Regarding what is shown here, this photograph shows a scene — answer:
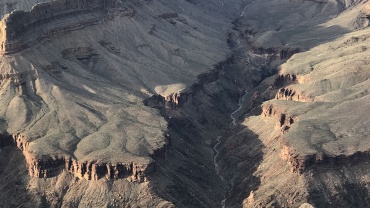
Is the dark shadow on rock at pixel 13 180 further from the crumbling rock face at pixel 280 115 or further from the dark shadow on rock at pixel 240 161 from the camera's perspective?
the crumbling rock face at pixel 280 115

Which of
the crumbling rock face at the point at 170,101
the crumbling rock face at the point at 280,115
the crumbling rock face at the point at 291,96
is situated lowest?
the crumbling rock face at the point at 280,115

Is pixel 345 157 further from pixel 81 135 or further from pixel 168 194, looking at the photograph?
pixel 81 135

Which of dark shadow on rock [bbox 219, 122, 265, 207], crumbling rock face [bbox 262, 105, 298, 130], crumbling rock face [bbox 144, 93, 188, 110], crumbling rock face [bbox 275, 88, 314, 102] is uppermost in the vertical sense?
crumbling rock face [bbox 144, 93, 188, 110]

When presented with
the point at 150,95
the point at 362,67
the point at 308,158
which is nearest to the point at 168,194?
the point at 308,158

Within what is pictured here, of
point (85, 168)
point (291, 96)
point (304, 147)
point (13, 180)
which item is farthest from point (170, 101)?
point (13, 180)

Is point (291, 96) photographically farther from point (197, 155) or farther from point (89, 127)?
point (89, 127)

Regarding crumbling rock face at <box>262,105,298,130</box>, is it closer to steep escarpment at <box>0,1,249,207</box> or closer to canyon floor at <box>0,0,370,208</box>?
canyon floor at <box>0,0,370,208</box>

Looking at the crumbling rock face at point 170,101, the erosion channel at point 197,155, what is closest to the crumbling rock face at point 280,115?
the erosion channel at point 197,155

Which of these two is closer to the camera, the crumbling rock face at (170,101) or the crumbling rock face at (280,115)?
the crumbling rock face at (280,115)

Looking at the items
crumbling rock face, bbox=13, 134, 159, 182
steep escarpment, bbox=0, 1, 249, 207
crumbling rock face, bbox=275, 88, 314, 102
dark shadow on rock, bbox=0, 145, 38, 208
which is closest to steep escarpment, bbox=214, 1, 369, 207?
crumbling rock face, bbox=275, 88, 314, 102
